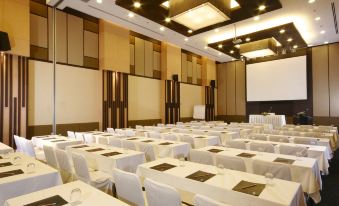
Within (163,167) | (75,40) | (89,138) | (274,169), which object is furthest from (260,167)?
(75,40)

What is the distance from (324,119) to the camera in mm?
13172

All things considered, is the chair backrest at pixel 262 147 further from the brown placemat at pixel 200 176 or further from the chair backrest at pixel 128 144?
the chair backrest at pixel 128 144

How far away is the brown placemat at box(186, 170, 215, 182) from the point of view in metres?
2.62

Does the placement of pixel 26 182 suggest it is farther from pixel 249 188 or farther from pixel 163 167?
pixel 249 188

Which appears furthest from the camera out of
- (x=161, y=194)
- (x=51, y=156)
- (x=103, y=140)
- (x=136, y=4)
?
(x=136, y=4)

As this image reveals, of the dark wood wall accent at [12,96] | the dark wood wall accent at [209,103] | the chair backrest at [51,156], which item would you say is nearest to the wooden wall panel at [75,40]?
the dark wood wall accent at [12,96]

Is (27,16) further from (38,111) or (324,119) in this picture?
(324,119)

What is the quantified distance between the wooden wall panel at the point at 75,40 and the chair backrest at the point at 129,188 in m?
7.73

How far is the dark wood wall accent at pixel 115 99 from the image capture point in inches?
395

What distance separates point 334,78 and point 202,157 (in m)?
13.0

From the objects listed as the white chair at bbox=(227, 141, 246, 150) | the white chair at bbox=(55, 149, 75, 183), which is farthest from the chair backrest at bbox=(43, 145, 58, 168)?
the white chair at bbox=(227, 141, 246, 150)

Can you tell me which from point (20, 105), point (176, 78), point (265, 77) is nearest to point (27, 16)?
point (20, 105)

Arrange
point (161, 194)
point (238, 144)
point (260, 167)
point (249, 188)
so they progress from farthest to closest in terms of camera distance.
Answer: point (238, 144)
point (260, 167)
point (249, 188)
point (161, 194)

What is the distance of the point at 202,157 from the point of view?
392 cm
